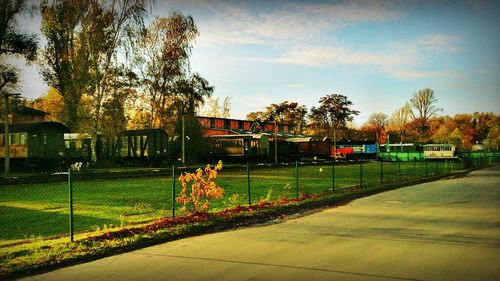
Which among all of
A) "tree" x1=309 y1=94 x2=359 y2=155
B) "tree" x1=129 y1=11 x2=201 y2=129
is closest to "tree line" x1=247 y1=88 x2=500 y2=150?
"tree" x1=309 y1=94 x2=359 y2=155

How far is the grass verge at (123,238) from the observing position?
7079 millimetres

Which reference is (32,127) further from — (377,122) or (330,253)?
(377,122)

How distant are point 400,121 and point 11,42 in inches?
3530

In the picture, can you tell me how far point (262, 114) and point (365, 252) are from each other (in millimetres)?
86768

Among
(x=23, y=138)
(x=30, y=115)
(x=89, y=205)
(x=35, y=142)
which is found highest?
(x=30, y=115)

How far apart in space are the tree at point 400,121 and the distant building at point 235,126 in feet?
78.2

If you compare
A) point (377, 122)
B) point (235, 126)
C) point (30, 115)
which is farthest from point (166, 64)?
point (377, 122)

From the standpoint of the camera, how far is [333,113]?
265ft

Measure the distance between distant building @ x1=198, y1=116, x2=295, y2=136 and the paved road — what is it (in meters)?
58.8

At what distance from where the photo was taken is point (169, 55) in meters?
43.4

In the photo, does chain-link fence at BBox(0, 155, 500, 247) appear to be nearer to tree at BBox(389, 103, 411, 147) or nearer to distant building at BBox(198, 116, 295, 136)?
distant building at BBox(198, 116, 295, 136)

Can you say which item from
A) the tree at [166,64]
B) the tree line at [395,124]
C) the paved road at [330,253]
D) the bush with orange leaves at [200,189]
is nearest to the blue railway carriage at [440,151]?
the tree line at [395,124]

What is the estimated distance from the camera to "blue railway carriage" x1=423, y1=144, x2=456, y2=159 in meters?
60.5

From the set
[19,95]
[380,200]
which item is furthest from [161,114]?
[380,200]
